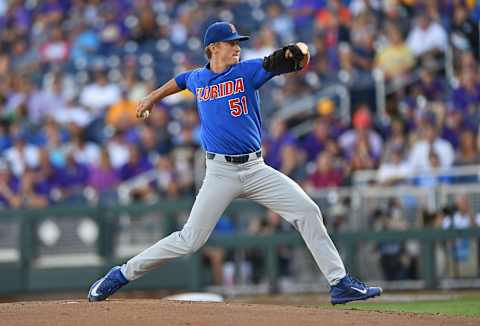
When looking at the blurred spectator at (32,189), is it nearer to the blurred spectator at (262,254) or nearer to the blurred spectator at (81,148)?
the blurred spectator at (81,148)

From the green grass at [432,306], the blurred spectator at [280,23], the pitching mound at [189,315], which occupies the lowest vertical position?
the green grass at [432,306]

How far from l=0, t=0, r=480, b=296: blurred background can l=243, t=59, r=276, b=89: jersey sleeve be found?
574 cm

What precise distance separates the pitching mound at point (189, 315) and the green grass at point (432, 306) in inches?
79.0

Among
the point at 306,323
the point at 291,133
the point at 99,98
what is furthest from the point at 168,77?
the point at 306,323

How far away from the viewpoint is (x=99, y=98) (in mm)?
17516

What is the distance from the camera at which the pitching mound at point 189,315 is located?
670cm

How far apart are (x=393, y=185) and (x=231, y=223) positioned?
7.42 ft

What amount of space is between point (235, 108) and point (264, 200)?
2.29 ft

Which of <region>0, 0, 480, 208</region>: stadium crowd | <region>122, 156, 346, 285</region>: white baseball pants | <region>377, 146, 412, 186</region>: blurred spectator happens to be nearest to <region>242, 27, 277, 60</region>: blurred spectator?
<region>0, 0, 480, 208</region>: stadium crowd

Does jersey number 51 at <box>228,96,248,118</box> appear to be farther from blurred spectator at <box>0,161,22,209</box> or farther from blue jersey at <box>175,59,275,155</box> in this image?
blurred spectator at <box>0,161,22,209</box>

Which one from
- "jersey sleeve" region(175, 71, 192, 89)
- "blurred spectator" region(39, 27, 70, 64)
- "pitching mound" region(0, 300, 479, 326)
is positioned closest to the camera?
"pitching mound" region(0, 300, 479, 326)

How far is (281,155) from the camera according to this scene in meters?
14.1

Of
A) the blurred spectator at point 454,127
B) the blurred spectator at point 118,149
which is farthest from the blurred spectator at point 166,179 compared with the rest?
the blurred spectator at point 454,127

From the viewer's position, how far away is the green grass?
9406 mm
